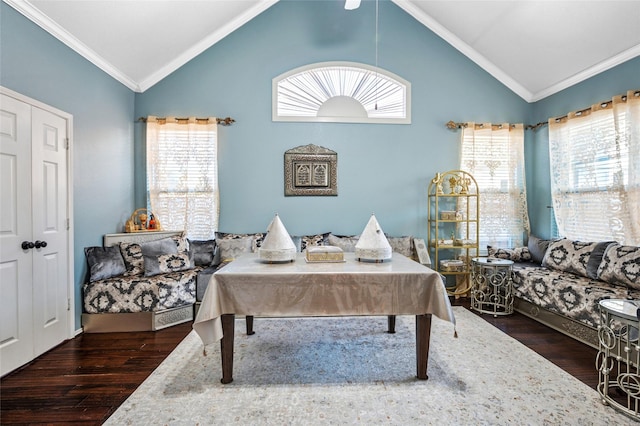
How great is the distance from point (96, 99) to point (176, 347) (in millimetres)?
2740

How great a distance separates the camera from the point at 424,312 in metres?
2.04

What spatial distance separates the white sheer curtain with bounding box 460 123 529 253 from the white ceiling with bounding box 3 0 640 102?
2.52 ft

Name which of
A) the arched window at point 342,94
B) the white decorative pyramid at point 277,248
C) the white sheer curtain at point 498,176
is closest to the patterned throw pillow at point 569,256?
the white sheer curtain at point 498,176

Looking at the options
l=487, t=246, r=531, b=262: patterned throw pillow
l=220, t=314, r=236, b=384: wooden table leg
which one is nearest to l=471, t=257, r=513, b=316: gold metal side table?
l=487, t=246, r=531, b=262: patterned throw pillow

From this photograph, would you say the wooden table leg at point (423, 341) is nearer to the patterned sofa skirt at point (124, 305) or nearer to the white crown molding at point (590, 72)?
the patterned sofa skirt at point (124, 305)

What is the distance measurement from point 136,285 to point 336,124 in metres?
3.08

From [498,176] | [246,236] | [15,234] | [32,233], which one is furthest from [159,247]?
[498,176]

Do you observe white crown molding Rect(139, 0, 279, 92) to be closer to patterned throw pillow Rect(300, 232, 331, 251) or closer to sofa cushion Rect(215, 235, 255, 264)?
sofa cushion Rect(215, 235, 255, 264)

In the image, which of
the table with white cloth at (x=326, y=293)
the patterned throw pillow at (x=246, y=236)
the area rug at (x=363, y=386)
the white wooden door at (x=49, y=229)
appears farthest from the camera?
the patterned throw pillow at (x=246, y=236)

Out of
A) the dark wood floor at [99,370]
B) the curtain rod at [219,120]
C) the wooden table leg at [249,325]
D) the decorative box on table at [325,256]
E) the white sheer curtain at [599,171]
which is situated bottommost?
the dark wood floor at [99,370]

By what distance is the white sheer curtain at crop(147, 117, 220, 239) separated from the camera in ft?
13.8

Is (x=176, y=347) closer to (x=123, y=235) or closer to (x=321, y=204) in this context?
(x=123, y=235)

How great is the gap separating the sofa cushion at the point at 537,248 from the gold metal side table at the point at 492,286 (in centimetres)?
61

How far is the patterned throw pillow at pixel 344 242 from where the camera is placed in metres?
3.99
